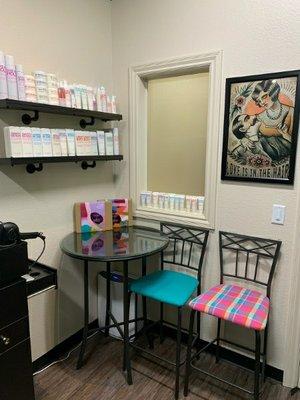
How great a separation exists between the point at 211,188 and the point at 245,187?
0.24 meters

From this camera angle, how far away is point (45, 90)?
1.82 meters

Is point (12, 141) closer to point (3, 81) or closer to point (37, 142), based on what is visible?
point (37, 142)

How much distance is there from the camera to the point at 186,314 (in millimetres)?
2441

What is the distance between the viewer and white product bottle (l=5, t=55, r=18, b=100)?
161cm

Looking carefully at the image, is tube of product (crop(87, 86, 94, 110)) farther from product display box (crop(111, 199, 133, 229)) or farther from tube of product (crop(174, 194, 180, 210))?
tube of product (crop(174, 194, 180, 210))

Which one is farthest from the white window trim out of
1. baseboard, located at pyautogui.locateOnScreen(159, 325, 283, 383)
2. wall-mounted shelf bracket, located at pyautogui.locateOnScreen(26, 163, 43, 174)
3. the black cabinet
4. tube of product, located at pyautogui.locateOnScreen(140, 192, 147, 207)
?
the black cabinet

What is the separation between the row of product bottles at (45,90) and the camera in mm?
1619

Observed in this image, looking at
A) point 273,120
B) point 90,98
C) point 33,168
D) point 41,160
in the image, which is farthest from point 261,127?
point 33,168

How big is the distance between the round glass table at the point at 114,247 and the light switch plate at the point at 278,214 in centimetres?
72

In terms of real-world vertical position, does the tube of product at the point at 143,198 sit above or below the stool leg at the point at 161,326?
above

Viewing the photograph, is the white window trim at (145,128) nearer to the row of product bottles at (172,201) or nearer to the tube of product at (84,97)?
the row of product bottles at (172,201)

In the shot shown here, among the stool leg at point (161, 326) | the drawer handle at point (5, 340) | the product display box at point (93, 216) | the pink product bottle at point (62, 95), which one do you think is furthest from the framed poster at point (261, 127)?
the drawer handle at point (5, 340)

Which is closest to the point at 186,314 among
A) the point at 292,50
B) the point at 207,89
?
the point at 207,89

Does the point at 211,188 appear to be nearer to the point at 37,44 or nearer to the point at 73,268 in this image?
the point at 73,268
